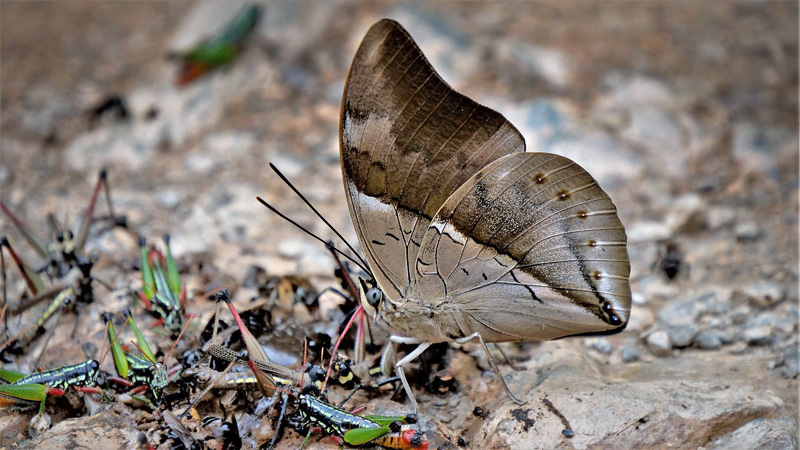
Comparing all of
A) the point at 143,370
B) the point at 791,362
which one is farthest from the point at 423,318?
the point at 791,362

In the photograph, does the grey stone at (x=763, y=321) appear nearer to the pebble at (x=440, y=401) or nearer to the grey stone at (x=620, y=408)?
the grey stone at (x=620, y=408)

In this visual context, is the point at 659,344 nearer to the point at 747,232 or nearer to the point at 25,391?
the point at 747,232

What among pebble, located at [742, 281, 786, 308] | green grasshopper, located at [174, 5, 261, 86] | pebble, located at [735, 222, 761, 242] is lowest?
pebble, located at [742, 281, 786, 308]

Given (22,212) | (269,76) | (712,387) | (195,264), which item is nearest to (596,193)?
(712,387)

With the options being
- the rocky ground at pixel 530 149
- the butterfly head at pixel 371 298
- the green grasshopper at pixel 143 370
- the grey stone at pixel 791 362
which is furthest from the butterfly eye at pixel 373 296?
the grey stone at pixel 791 362

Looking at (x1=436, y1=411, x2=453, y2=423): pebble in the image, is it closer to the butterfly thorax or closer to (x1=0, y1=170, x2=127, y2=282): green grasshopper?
the butterfly thorax

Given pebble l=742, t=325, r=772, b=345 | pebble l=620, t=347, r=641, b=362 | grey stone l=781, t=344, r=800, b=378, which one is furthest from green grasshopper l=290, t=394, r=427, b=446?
pebble l=742, t=325, r=772, b=345

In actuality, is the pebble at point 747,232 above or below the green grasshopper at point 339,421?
above
